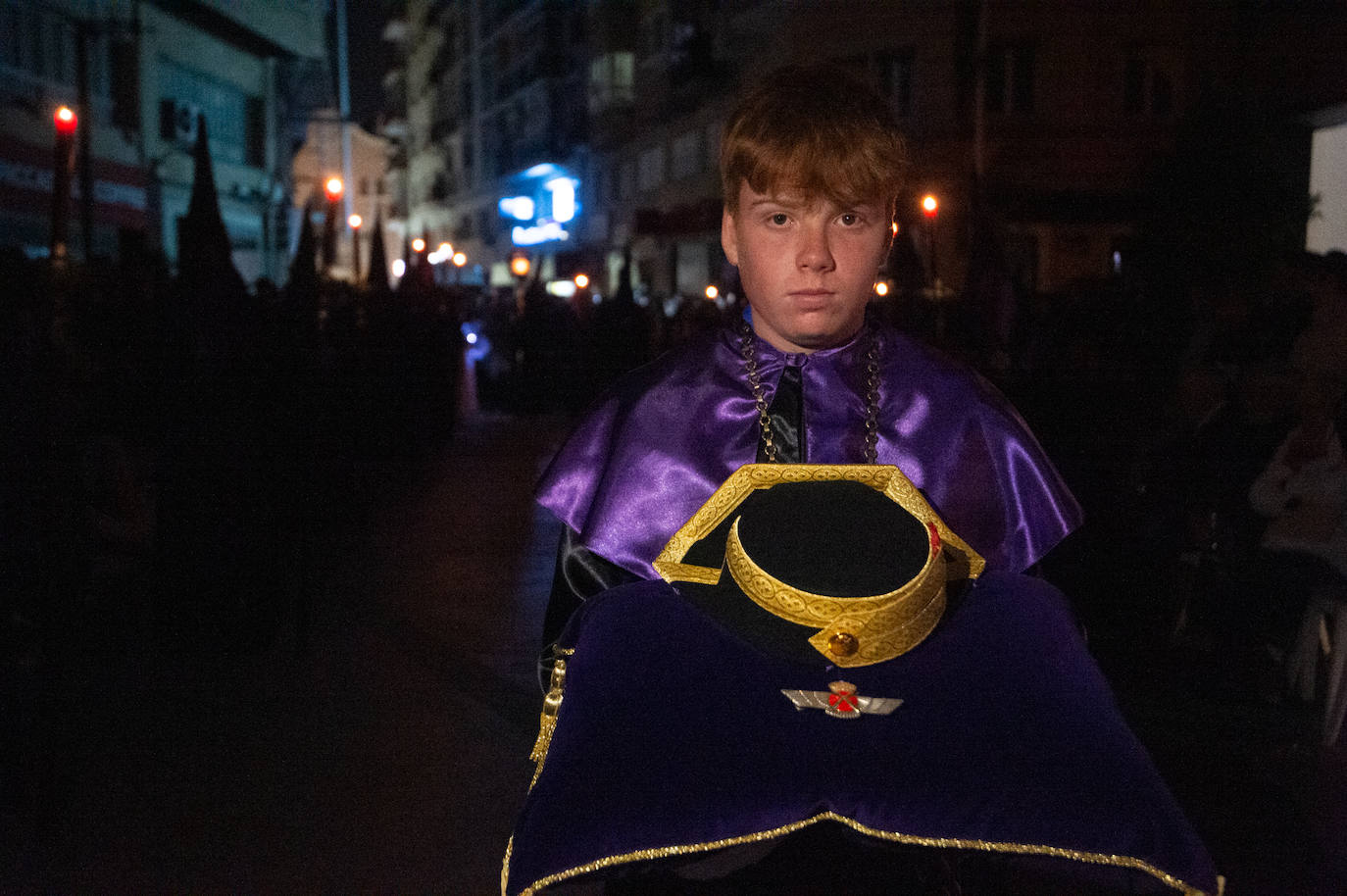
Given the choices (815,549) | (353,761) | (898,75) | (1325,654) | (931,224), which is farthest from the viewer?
(898,75)

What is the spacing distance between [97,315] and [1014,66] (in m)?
24.0

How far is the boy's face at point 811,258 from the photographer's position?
2447mm

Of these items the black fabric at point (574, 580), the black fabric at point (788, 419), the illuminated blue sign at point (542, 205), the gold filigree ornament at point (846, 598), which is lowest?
the black fabric at point (574, 580)

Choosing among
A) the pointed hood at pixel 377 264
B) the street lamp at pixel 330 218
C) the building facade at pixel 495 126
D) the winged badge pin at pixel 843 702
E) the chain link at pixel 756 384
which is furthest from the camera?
the building facade at pixel 495 126

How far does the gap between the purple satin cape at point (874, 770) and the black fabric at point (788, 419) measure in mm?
526

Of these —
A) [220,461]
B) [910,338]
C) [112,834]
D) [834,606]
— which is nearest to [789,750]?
[834,606]

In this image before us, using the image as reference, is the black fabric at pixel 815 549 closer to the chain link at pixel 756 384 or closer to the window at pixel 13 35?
the chain link at pixel 756 384

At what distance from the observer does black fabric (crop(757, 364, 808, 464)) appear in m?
2.53

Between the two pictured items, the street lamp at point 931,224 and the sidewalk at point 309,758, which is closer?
the sidewalk at point 309,758

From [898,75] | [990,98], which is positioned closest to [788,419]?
[990,98]

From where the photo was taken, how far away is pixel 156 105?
100 ft

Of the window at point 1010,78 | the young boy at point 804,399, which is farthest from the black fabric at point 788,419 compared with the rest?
the window at point 1010,78

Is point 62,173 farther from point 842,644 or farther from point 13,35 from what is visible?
point 13,35

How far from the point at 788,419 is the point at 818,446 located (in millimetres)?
76
